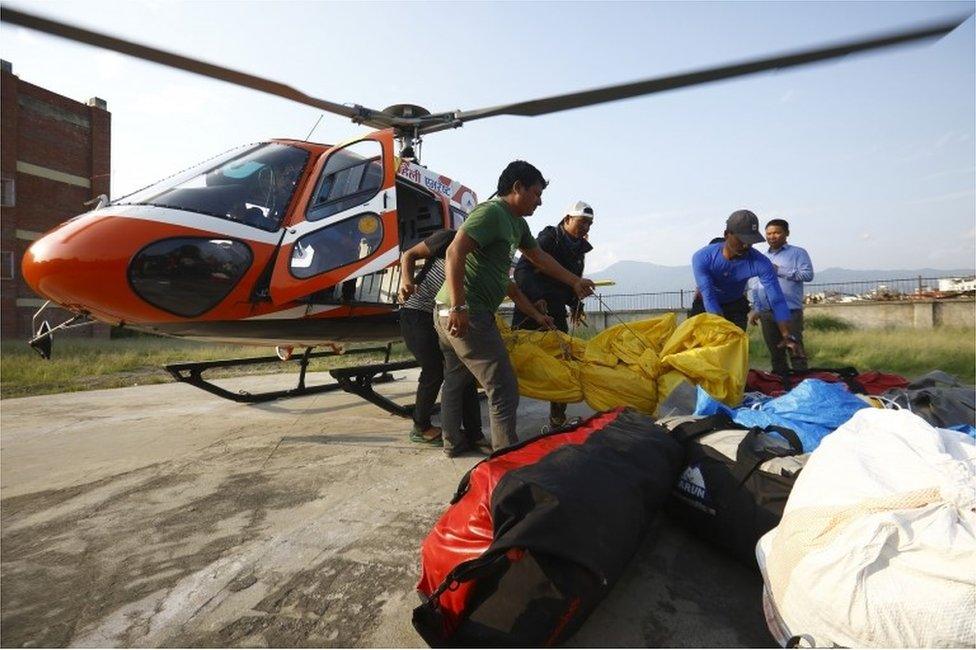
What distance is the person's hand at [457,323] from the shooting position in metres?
2.80

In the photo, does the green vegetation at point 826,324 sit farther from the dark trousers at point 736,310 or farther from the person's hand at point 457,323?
the person's hand at point 457,323

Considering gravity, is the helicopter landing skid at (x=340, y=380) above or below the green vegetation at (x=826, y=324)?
below

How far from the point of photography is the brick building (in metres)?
18.9

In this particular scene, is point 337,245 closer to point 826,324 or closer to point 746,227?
point 746,227

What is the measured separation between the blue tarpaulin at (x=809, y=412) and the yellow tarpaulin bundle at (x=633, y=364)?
0.43 meters

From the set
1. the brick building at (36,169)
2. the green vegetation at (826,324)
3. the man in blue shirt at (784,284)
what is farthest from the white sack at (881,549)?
the brick building at (36,169)

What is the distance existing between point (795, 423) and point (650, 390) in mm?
938

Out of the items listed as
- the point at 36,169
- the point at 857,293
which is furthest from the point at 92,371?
the point at 857,293

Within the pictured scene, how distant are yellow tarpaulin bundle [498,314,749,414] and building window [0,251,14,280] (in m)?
23.0

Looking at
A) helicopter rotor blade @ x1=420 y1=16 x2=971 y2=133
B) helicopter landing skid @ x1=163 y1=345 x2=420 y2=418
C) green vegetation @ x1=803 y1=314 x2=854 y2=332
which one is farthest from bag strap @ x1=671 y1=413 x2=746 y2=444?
green vegetation @ x1=803 y1=314 x2=854 y2=332

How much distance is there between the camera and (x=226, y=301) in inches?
144

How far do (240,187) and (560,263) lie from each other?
2529mm

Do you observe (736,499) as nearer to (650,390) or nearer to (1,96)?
(650,390)

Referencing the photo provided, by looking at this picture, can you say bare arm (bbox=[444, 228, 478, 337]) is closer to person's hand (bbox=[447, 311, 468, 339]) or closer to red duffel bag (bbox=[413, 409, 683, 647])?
person's hand (bbox=[447, 311, 468, 339])
